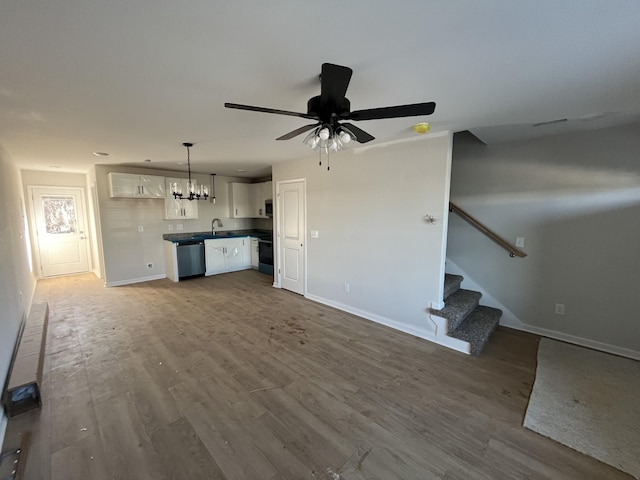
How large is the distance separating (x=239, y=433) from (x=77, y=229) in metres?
6.91

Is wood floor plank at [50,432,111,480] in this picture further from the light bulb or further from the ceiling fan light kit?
the light bulb

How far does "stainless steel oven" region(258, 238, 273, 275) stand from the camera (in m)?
5.93

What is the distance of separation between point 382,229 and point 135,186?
4809 millimetres

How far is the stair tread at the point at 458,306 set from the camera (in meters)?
2.90

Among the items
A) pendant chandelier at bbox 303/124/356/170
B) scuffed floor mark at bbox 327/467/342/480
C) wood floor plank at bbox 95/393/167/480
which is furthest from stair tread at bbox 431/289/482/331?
wood floor plank at bbox 95/393/167/480

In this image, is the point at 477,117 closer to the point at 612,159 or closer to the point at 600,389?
the point at 612,159

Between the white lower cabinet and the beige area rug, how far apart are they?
574 cm

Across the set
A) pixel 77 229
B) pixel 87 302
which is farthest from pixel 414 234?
pixel 77 229

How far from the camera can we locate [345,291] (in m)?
3.93

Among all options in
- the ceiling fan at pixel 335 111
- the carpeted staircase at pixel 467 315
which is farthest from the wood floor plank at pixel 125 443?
the carpeted staircase at pixel 467 315

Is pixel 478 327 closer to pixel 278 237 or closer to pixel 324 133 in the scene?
pixel 324 133

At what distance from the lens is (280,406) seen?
80.6 inches

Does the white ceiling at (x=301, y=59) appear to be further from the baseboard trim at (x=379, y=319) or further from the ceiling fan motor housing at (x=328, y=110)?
the baseboard trim at (x=379, y=319)

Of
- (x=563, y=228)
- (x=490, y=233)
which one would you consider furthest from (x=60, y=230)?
(x=563, y=228)
